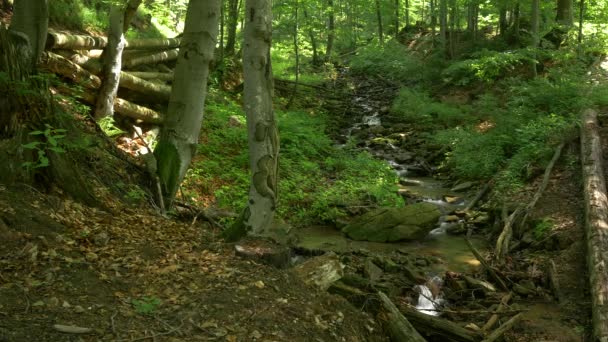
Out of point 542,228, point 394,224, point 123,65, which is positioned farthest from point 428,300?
point 123,65

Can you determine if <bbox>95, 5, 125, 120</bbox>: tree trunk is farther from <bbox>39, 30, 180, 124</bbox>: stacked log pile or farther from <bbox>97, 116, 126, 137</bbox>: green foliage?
<bbox>97, 116, 126, 137</bbox>: green foliage

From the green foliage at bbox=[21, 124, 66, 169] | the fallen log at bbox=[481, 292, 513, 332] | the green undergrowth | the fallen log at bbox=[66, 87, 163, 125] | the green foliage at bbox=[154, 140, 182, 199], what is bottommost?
the fallen log at bbox=[481, 292, 513, 332]

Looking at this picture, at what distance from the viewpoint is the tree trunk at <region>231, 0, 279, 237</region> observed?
18.7 feet

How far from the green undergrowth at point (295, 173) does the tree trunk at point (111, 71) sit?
2.15 metres

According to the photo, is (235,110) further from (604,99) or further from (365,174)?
(604,99)

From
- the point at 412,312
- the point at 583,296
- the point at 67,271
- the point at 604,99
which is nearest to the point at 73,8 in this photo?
the point at 67,271

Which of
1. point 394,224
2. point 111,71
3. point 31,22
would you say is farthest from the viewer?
point 394,224

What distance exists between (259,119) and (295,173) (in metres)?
6.62

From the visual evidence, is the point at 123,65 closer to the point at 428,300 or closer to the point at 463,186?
the point at 428,300

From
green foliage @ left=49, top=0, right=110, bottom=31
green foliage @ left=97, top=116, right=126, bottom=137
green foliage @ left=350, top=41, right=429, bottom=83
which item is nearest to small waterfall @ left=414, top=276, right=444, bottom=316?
green foliage @ left=97, top=116, right=126, bottom=137

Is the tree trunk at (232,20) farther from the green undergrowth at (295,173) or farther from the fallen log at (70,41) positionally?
the fallen log at (70,41)

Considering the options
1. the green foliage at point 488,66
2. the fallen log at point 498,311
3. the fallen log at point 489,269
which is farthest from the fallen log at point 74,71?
the green foliage at point 488,66

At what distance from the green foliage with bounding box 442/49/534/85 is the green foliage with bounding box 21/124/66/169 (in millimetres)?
12638

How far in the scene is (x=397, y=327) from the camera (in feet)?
16.0
